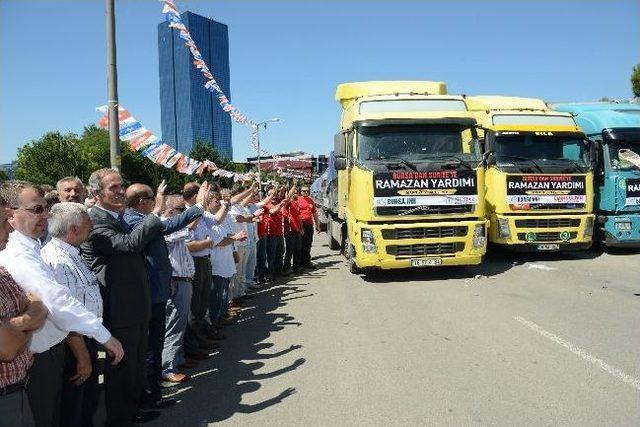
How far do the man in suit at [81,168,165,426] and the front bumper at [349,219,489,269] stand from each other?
596 cm

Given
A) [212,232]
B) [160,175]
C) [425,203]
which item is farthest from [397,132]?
[160,175]

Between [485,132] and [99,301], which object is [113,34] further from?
[485,132]

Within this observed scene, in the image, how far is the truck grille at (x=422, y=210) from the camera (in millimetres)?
9492

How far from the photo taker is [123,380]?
389cm

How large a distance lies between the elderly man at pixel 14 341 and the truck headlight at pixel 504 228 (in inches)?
397

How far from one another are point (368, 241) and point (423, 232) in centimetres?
102

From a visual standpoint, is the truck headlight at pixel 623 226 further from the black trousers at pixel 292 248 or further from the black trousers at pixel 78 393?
the black trousers at pixel 78 393

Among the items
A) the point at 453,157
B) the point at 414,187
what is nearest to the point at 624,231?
the point at 453,157

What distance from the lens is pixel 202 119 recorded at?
15.2 metres

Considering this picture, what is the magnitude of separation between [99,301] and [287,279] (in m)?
7.57

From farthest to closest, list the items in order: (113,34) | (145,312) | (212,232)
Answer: (113,34), (212,232), (145,312)

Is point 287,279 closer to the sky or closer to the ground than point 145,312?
closer to the ground

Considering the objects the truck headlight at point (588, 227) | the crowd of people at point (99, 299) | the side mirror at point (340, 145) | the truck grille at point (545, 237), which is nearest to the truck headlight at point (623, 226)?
the truck headlight at point (588, 227)

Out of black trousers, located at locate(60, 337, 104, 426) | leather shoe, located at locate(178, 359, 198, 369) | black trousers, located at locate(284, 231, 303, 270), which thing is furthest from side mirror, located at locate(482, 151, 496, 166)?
black trousers, located at locate(60, 337, 104, 426)
